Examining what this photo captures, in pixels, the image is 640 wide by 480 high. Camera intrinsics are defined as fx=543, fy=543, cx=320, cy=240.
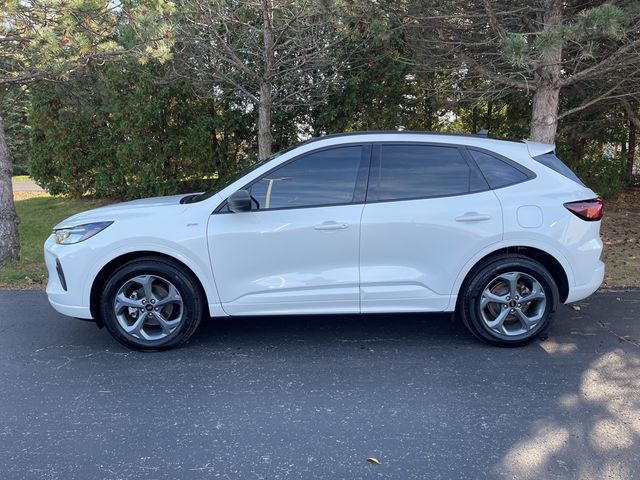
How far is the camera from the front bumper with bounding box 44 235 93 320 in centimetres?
434

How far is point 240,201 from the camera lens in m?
4.26

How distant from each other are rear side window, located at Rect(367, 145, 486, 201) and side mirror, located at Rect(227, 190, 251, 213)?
982mm

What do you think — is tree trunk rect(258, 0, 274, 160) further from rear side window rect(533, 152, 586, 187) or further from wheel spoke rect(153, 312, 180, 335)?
wheel spoke rect(153, 312, 180, 335)

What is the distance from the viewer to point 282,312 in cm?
439

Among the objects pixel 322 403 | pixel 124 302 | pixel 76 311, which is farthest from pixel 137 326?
pixel 322 403

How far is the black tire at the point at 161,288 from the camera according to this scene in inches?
172

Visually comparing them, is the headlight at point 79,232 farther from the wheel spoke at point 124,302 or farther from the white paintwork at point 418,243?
the white paintwork at point 418,243

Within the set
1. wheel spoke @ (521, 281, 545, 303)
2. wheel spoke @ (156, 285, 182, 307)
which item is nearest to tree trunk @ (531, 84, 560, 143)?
wheel spoke @ (521, 281, 545, 303)

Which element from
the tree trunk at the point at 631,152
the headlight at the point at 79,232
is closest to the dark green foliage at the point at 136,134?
the headlight at the point at 79,232

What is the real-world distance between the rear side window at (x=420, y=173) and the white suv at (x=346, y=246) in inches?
0.5

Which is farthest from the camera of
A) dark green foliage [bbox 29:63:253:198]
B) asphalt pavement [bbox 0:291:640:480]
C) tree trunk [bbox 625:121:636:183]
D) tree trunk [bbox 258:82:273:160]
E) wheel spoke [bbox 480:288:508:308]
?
tree trunk [bbox 625:121:636:183]

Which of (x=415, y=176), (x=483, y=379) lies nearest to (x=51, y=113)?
(x=415, y=176)

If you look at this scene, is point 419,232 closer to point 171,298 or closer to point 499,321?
point 499,321

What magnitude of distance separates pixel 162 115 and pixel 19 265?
563 centimetres
